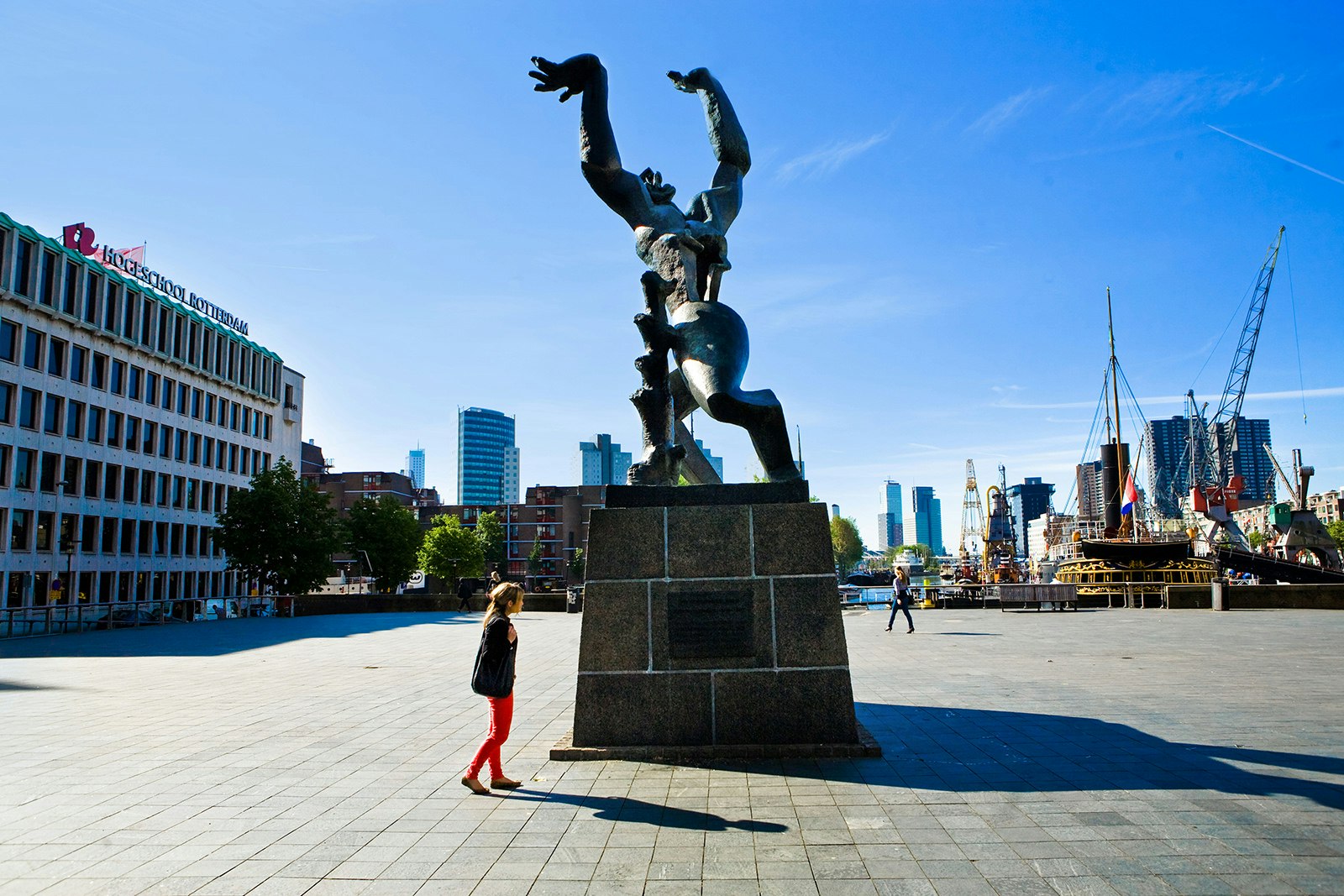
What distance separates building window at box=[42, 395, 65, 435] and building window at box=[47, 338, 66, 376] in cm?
138

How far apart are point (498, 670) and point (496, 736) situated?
0.51 metres

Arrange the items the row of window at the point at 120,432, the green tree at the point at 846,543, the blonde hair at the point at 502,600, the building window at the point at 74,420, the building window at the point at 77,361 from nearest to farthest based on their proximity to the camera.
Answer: the blonde hair at the point at 502,600, the row of window at the point at 120,432, the building window at the point at 74,420, the building window at the point at 77,361, the green tree at the point at 846,543

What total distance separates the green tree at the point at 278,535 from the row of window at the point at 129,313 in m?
13.4

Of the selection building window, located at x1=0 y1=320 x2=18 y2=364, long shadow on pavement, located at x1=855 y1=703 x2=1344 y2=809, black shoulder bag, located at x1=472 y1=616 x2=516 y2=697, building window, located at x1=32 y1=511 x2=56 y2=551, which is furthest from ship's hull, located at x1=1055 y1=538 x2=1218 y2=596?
building window, located at x1=0 y1=320 x2=18 y2=364

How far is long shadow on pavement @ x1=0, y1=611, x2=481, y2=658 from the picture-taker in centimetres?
1997

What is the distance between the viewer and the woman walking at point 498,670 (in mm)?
6586

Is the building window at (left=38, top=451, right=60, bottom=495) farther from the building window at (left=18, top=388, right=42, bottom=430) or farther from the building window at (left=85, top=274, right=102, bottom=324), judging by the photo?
the building window at (left=85, top=274, right=102, bottom=324)

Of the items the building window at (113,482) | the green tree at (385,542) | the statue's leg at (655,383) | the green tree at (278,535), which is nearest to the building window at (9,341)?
the building window at (113,482)

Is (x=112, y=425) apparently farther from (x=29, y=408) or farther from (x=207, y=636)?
(x=207, y=636)

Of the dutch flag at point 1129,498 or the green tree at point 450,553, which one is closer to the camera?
the dutch flag at point 1129,498

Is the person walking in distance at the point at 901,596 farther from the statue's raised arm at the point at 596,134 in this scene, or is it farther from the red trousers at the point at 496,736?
the red trousers at the point at 496,736

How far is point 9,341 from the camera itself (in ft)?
140

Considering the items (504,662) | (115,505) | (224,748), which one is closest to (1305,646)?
(504,662)

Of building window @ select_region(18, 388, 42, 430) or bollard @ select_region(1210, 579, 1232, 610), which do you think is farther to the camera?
building window @ select_region(18, 388, 42, 430)
